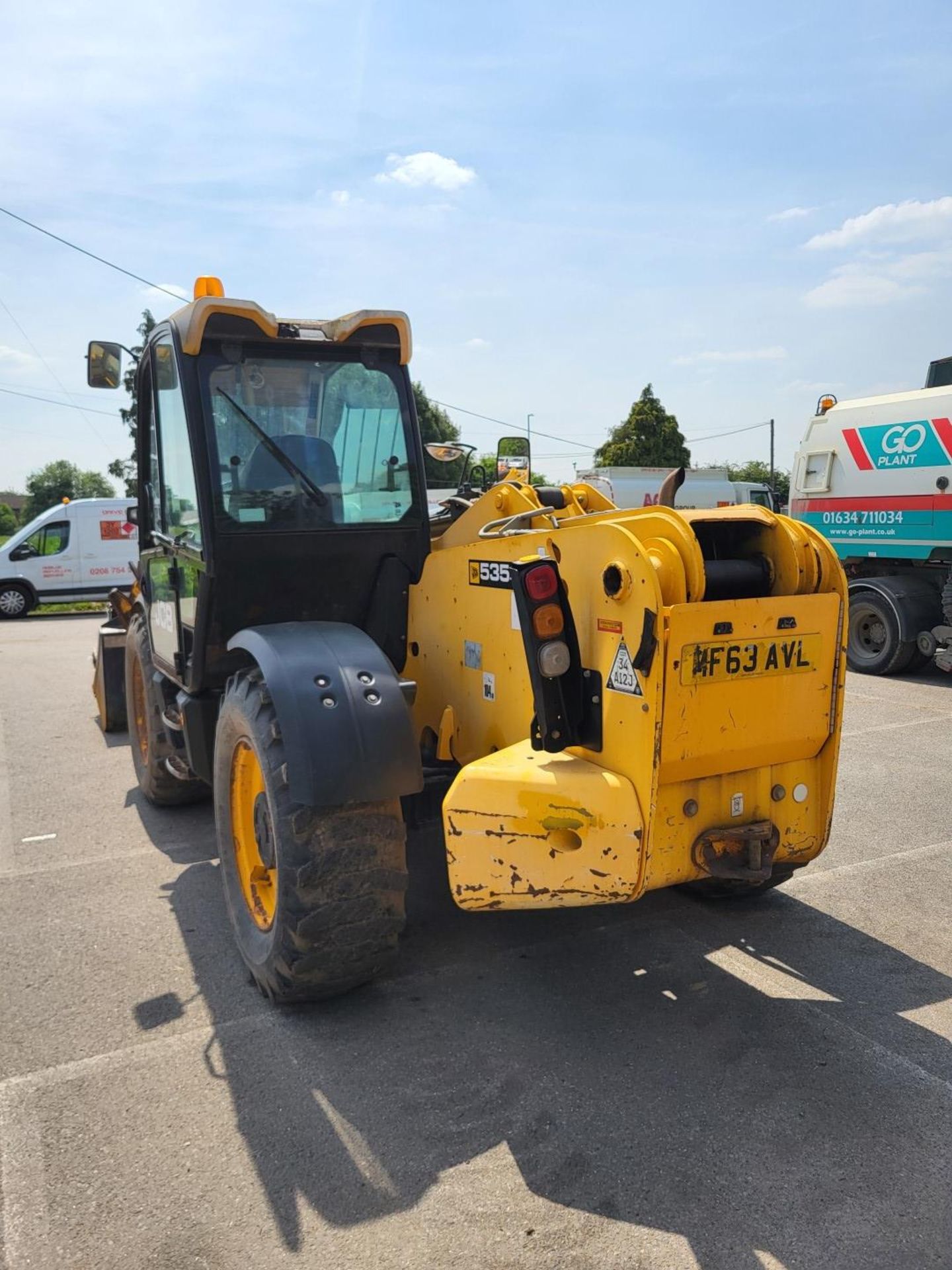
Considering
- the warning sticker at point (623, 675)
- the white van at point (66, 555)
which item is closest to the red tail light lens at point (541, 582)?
the warning sticker at point (623, 675)

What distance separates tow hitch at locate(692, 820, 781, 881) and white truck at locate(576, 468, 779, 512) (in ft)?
55.8

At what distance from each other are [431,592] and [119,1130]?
241 centimetres

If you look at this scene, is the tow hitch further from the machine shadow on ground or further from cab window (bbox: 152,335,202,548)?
cab window (bbox: 152,335,202,548)

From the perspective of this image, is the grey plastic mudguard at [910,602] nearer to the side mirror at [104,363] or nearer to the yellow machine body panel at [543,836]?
the yellow machine body panel at [543,836]

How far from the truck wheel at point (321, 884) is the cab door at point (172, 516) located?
959 millimetres

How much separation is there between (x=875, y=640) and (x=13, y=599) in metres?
15.6

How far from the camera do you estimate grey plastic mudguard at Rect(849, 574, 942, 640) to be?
9867 millimetres

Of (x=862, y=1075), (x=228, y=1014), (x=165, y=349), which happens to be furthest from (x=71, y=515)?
(x=862, y=1075)

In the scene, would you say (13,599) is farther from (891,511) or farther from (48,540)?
(891,511)

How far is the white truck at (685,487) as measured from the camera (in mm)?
21125

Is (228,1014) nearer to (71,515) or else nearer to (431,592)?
(431,592)

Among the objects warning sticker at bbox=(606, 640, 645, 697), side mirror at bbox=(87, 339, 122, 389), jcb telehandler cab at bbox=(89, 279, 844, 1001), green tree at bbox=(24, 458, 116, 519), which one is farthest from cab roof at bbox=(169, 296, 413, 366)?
green tree at bbox=(24, 458, 116, 519)

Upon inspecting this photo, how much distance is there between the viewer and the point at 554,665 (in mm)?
3078

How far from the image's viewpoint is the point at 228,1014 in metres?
3.35
